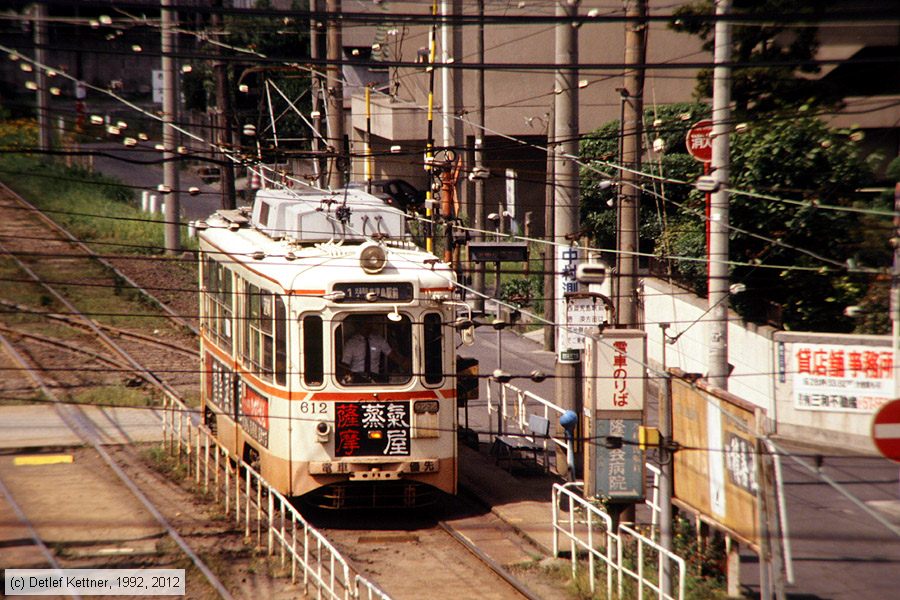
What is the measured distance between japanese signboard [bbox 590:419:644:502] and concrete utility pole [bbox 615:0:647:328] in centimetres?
265

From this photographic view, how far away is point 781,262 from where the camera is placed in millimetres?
16984

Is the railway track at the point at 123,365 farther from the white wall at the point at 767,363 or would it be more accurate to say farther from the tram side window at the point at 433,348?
the white wall at the point at 767,363

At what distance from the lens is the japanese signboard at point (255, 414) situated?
41.3 ft

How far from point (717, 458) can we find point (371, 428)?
4.38m

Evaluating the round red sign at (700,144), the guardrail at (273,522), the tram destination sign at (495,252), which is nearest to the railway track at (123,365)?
the guardrail at (273,522)

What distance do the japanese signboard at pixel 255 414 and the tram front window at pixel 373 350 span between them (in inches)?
42.8

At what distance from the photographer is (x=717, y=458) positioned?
907 centimetres

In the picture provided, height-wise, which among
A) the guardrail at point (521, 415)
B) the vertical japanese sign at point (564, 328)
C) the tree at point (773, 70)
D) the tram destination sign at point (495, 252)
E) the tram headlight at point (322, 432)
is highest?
the tree at point (773, 70)

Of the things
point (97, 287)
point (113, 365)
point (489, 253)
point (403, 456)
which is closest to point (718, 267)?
point (489, 253)

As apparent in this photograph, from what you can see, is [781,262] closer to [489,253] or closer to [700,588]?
[489,253]

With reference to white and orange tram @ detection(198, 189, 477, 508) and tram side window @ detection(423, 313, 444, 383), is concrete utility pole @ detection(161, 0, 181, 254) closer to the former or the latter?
white and orange tram @ detection(198, 189, 477, 508)

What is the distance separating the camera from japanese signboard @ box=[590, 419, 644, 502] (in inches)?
415

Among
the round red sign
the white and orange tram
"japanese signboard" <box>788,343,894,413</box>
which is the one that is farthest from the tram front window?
"japanese signboard" <box>788,343,894,413</box>

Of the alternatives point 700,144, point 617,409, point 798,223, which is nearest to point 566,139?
point 700,144
